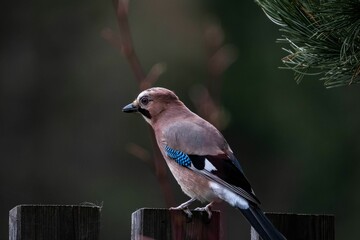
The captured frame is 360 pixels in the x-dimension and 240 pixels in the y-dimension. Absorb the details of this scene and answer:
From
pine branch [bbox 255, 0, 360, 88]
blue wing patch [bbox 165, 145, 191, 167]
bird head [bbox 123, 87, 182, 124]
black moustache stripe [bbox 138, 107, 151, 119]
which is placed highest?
pine branch [bbox 255, 0, 360, 88]

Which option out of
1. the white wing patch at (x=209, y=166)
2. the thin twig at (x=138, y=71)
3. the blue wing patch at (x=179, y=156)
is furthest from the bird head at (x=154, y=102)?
the thin twig at (x=138, y=71)

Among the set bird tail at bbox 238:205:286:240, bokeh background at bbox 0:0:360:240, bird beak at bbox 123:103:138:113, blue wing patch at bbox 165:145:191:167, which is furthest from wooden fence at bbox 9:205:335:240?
bokeh background at bbox 0:0:360:240

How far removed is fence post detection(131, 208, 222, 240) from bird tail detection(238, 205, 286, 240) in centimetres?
17

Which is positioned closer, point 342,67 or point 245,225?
point 342,67

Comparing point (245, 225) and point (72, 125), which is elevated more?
point (72, 125)

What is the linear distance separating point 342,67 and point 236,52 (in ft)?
22.0

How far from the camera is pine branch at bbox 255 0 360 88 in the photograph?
12.4ft

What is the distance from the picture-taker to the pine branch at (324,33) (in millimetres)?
3773

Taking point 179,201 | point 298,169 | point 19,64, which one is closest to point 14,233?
point 179,201

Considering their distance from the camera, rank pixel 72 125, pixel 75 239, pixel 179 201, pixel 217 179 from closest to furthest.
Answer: pixel 75 239, pixel 217 179, pixel 179 201, pixel 72 125

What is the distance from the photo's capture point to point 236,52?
34.7 feet

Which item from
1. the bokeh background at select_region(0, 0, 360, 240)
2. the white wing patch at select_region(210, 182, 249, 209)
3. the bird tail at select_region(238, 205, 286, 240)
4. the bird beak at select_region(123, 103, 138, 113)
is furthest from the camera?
the bokeh background at select_region(0, 0, 360, 240)

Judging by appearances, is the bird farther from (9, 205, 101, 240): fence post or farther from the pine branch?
(9, 205, 101, 240): fence post

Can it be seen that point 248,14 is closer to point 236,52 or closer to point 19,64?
point 236,52
